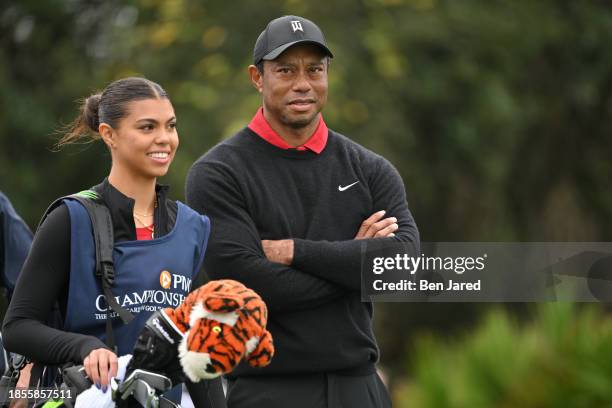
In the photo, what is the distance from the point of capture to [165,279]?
4211 mm

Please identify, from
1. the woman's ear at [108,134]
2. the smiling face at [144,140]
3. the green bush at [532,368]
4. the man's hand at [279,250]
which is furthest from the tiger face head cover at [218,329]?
the green bush at [532,368]

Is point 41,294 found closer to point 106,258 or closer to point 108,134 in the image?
point 106,258

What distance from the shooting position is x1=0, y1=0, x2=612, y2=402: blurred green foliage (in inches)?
613

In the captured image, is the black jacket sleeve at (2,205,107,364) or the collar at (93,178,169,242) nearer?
the black jacket sleeve at (2,205,107,364)

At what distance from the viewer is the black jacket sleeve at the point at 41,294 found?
4.05 meters

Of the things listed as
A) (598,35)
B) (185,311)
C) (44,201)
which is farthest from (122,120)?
(598,35)

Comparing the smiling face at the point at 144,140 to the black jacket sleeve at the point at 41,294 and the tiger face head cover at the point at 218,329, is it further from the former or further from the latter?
the tiger face head cover at the point at 218,329

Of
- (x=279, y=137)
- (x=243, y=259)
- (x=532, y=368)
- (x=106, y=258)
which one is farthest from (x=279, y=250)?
(x=532, y=368)

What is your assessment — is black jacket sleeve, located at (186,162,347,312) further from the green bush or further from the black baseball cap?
the green bush

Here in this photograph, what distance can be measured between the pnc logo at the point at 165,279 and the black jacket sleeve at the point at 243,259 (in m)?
0.72

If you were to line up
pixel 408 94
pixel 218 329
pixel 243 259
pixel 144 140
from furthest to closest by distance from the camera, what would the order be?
pixel 408 94 < pixel 243 259 < pixel 144 140 < pixel 218 329

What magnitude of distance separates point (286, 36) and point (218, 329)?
168cm

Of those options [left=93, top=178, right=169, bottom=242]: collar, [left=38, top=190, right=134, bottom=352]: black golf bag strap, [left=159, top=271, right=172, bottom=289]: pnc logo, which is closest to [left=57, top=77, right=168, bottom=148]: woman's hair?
[left=93, top=178, right=169, bottom=242]: collar

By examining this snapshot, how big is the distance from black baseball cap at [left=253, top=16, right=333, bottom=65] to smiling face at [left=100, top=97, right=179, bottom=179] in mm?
877
